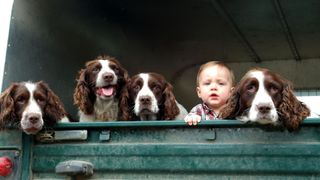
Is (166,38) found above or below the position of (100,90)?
above

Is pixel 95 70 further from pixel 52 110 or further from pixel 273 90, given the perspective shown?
pixel 273 90

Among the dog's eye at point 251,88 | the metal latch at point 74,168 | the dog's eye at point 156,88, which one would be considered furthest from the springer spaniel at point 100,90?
the metal latch at point 74,168

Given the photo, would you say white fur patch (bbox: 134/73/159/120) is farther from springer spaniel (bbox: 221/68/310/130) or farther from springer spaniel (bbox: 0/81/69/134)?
springer spaniel (bbox: 221/68/310/130)

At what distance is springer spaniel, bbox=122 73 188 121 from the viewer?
4.31 meters

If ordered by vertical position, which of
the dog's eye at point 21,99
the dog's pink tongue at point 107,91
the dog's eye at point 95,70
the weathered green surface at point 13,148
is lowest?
the weathered green surface at point 13,148

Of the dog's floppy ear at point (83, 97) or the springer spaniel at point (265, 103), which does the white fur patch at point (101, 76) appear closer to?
the dog's floppy ear at point (83, 97)

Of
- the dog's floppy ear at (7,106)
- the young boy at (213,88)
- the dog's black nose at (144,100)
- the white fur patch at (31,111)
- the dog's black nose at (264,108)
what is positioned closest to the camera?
the dog's black nose at (264,108)

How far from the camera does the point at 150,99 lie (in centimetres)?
434

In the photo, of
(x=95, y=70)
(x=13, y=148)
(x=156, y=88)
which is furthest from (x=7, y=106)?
(x=156, y=88)

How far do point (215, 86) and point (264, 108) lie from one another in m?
1.44

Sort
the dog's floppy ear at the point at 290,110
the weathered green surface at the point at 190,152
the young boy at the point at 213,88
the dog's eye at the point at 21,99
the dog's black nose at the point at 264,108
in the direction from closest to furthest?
the weathered green surface at the point at 190,152, the dog's floppy ear at the point at 290,110, the dog's black nose at the point at 264,108, the dog's eye at the point at 21,99, the young boy at the point at 213,88

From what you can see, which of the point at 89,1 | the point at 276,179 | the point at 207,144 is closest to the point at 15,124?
the point at 207,144

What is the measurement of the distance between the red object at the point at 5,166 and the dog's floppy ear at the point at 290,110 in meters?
1.51

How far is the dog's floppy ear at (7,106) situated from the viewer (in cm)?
358
